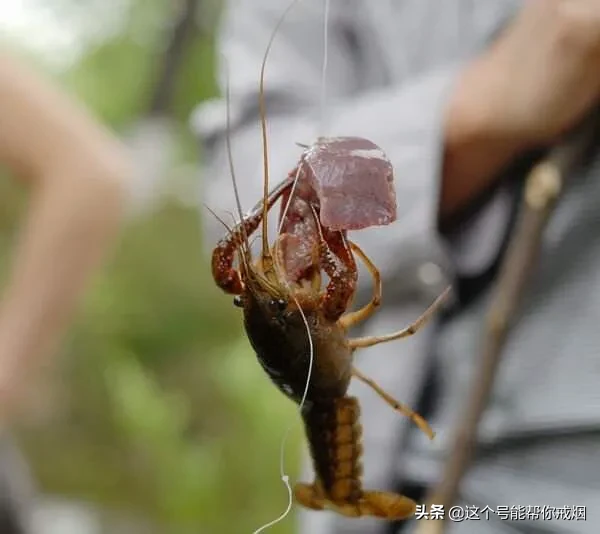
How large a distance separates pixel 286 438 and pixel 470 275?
0.34ft

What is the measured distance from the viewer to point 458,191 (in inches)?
13.9

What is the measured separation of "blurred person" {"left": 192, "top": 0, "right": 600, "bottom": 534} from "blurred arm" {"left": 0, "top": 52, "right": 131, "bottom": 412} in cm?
30

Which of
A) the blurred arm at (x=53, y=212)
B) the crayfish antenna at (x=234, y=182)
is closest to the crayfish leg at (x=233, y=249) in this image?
the crayfish antenna at (x=234, y=182)

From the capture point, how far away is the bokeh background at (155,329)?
49 cm

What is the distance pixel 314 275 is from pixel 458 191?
140 millimetres

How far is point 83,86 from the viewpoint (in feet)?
2.29

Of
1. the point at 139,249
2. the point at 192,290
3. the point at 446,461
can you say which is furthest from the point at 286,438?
the point at 139,249

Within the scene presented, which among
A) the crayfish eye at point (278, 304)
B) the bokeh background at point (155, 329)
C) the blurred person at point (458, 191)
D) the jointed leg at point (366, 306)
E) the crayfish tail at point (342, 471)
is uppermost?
the bokeh background at point (155, 329)

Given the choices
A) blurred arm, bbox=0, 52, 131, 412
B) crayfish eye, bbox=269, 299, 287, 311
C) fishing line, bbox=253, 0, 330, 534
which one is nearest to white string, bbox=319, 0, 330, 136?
fishing line, bbox=253, 0, 330, 534

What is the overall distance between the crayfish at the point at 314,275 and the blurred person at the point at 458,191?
2.0 inches

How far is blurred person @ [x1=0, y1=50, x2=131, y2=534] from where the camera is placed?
64cm

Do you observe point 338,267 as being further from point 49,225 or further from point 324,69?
point 49,225

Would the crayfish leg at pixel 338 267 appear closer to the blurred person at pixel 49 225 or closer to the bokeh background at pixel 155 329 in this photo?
the bokeh background at pixel 155 329

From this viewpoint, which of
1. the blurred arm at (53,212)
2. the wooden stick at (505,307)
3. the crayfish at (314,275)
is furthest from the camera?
the blurred arm at (53,212)
